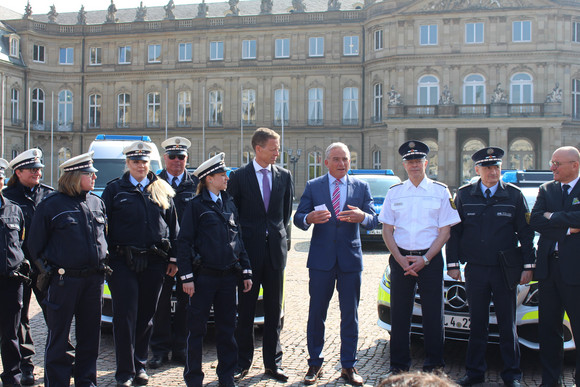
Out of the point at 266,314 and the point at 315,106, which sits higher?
the point at 315,106

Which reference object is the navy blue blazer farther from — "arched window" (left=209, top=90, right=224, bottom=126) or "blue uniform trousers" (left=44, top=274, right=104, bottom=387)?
"arched window" (left=209, top=90, right=224, bottom=126)

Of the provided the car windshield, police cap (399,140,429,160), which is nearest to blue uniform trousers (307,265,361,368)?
police cap (399,140,429,160)

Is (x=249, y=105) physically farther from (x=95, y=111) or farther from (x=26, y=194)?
(x=26, y=194)

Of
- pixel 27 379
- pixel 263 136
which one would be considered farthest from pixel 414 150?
pixel 27 379

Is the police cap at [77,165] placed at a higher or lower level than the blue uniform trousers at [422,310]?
higher

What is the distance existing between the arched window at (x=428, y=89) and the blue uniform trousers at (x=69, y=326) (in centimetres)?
4007

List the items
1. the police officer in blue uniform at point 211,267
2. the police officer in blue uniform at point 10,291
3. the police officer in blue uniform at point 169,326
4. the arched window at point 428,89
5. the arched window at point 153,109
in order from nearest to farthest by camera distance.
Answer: the police officer in blue uniform at point 211,267 < the police officer in blue uniform at point 10,291 < the police officer in blue uniform at point 169,326 < the arched window at point 428,89 < the arched window at point 153,109

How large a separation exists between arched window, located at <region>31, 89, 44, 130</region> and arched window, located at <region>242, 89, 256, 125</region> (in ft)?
59.2

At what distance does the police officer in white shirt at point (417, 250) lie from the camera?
5777 mm

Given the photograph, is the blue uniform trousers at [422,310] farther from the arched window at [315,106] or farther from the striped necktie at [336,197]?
the arched window at [315,106]

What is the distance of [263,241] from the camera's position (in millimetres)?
5898

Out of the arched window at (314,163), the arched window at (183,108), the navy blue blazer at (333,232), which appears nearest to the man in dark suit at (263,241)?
the navy blue blazer at (333,232)

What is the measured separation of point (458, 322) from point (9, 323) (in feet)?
14.6

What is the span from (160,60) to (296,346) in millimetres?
46958
